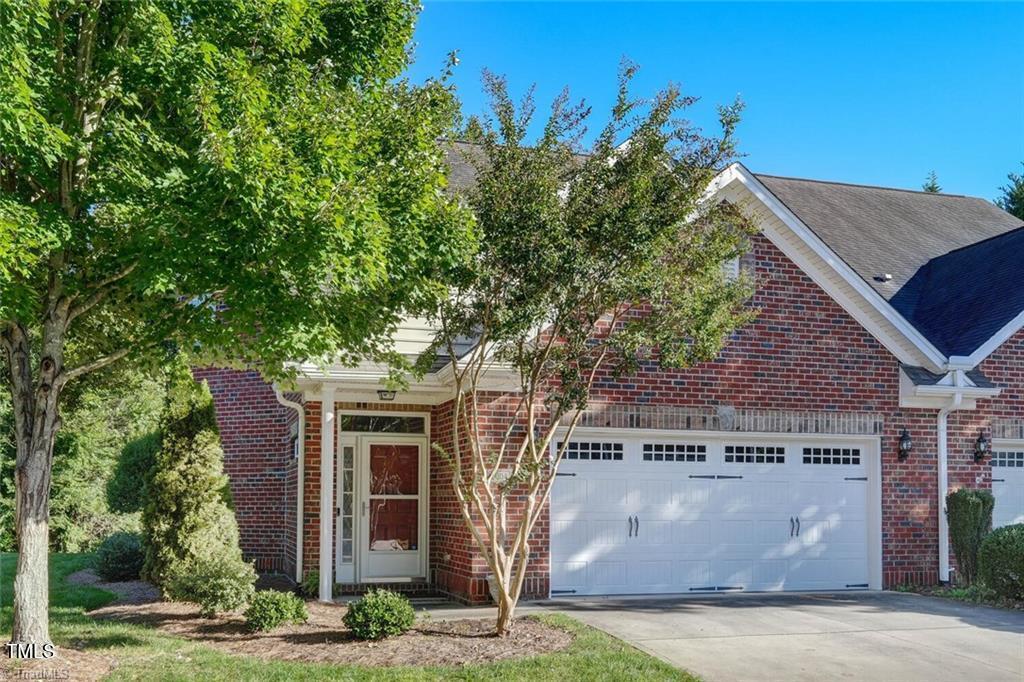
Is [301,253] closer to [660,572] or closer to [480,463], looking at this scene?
[480,463]

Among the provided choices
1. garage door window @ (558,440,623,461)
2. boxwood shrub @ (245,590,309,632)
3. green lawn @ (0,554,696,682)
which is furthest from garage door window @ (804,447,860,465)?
boxwood shrub @ (245,590,309,632)

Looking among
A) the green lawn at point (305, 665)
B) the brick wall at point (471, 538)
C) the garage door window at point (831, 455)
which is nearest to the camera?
the green lawn at point (305, 665)

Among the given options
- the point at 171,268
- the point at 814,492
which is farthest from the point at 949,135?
the point at 171,268

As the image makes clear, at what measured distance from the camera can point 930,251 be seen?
19.2m

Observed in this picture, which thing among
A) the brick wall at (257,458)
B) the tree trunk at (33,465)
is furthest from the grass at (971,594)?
the tree trunk at (33,465)

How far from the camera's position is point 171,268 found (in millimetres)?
7652

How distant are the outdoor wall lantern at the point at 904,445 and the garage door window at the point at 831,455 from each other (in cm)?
60

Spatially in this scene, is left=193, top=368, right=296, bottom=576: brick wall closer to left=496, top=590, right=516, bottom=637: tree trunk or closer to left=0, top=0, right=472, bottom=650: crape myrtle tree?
left=496, top=590, right=516, bottom=637: tree trunk

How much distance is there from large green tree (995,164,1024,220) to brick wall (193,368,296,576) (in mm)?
28076

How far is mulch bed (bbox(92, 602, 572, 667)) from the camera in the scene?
9117mm

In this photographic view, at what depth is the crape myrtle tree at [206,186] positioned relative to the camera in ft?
24.9

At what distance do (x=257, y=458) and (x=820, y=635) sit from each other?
10.5m

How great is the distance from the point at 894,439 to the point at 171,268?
1086cm

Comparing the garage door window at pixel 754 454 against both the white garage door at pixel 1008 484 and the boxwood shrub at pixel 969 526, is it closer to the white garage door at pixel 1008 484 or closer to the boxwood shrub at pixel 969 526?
the boxwood shrub at pixel 969 526
